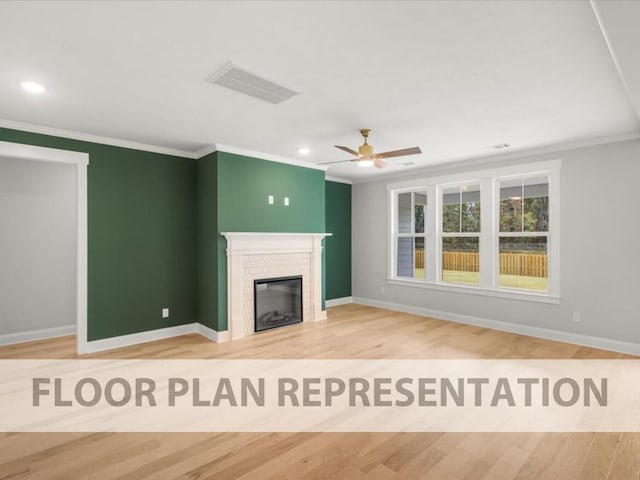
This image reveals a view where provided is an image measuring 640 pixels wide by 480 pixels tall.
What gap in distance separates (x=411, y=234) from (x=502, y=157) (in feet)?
Result: 6.72

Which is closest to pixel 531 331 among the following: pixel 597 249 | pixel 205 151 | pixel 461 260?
pixel 597 249

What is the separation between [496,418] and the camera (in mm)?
2707

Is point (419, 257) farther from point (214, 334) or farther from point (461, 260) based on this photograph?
point (214, 334)

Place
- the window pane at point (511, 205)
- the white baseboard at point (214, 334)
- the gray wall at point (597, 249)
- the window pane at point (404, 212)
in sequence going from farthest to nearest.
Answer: the window pane at point (404, 212) < the window pane at point (511, 205) < the white baseboard at point (214, 334) < the gray wall at point (597, 249)

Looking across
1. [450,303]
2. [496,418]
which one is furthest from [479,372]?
[450,303]

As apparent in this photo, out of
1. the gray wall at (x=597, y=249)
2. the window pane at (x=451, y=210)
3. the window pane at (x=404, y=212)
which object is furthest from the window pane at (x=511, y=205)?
the window pane at (x=404, y=212)

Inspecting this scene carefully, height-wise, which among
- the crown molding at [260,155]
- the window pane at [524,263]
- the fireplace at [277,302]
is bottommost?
the fireplace at [277,302]

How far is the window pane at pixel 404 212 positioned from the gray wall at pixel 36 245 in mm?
5455

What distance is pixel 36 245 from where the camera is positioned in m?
4.78

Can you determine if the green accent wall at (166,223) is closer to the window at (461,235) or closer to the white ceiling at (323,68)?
the white ceiling at (323,68)

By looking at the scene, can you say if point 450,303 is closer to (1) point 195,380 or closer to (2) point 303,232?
(2) point 303,232

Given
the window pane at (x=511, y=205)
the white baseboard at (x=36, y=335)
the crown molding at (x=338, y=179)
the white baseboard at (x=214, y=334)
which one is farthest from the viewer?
the crown molding at (x=338, y=179)

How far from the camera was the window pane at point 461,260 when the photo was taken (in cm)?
579

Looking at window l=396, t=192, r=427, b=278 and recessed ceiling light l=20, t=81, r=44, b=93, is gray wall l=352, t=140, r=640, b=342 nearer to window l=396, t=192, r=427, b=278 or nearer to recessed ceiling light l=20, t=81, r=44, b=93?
window l=396, t=192, r=427, b=278
